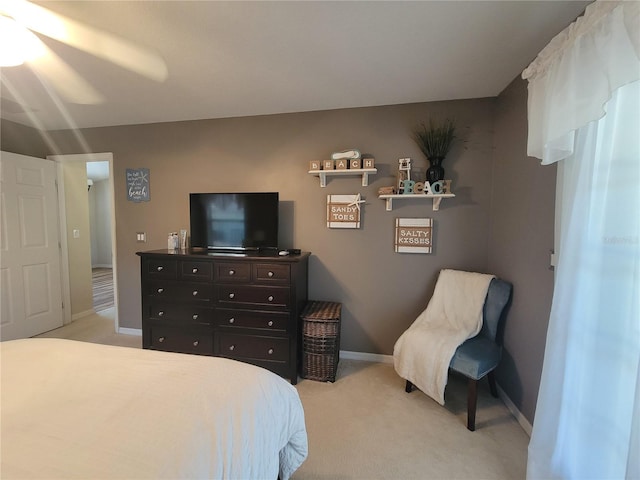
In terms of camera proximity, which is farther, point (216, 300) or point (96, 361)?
point (216, 300)

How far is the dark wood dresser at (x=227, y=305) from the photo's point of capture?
2268 mm

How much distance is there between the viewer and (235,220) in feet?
8.57

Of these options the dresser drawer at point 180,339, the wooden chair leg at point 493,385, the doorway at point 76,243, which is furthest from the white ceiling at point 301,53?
the wooden chair leg at point 493,385

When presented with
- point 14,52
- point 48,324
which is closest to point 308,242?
point 14,52

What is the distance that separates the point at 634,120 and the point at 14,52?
3.10 meters

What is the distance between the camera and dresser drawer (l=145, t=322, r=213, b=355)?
7.90ft

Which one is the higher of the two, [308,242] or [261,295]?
[308,242]

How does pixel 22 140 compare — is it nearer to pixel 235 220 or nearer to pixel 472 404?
pixel 235 220

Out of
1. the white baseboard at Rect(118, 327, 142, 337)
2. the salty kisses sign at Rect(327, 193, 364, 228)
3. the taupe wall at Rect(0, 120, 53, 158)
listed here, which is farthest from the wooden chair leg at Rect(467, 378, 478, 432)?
the taupe wall at Rect(0, 120, 53, 158)

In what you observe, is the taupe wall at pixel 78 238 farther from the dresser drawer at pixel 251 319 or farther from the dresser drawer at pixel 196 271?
the dresser drawer at pixel 251 319

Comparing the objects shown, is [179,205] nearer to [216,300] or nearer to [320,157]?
[216,300]

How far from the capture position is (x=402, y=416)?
1.92 metres

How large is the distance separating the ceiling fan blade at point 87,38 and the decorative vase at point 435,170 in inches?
86.5

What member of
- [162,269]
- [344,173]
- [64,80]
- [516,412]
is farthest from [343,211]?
[64,80]
